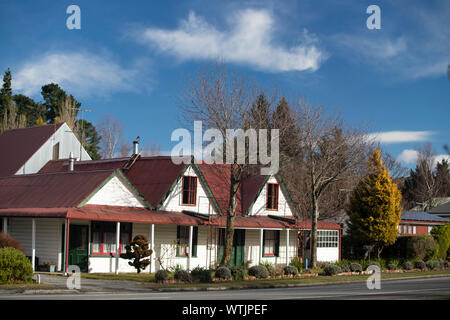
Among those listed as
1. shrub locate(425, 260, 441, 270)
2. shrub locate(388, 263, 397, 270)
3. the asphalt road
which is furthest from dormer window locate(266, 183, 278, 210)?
the asphalt road

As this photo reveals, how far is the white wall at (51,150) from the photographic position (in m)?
43.0

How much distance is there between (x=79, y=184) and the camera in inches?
1266

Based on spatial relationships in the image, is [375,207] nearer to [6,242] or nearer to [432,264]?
[432,264]

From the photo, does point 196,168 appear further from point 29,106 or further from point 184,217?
point 29,106

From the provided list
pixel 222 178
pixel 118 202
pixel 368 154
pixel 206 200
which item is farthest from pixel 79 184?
pixel 368 154

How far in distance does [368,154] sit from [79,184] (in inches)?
812

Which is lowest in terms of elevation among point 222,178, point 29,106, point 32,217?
point 32,217

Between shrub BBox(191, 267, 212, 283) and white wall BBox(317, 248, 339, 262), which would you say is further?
white wall BBox(317, 248, 339, 262)

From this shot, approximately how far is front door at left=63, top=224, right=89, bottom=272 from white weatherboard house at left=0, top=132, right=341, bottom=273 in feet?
0.16

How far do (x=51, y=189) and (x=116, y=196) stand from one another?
149 inches

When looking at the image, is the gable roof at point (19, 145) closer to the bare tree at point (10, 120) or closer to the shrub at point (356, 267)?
the bare tree at point (10, 120)

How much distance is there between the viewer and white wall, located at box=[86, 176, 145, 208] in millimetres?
31359

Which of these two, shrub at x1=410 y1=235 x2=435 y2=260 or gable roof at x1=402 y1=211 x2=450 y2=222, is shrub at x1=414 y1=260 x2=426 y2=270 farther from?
gable roof at x1=402 y1=211 x2=450 y2=222

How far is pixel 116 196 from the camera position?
32.2 m
